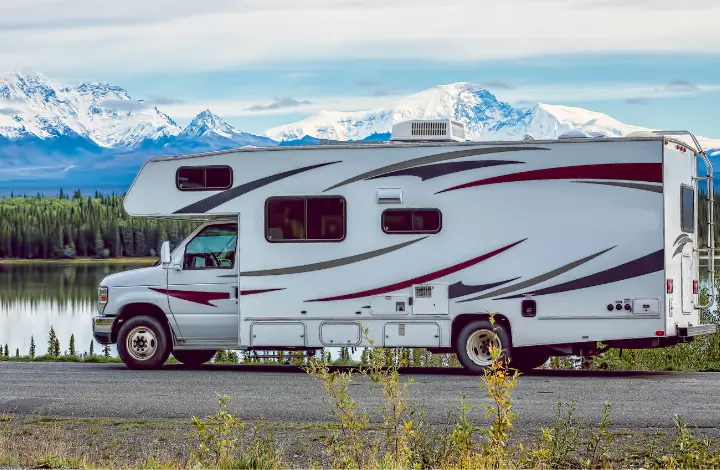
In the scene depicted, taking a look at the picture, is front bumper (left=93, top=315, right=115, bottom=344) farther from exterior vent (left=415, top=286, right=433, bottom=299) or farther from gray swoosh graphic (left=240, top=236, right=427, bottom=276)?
exterior vent (left=415, top=286, right=433, bottom=299)

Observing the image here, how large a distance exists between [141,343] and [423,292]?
424cm

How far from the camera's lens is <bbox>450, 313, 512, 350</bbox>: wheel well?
15.9 metres

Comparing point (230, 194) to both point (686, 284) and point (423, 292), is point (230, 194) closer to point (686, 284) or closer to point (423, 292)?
point (423, 292)

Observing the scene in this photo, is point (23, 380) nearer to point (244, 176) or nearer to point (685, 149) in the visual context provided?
point (244, 176)

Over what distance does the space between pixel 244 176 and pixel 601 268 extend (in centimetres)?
499

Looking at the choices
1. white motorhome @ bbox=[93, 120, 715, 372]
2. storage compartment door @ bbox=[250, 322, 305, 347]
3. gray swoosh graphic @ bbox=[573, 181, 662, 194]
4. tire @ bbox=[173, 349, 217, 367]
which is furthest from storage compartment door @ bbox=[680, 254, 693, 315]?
tire @ bbox=[173, 349, 217, 367]

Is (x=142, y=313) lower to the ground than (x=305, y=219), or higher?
lower

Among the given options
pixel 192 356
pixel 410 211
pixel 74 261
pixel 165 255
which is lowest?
pixel 192 356

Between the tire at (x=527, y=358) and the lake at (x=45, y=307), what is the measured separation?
23262mm

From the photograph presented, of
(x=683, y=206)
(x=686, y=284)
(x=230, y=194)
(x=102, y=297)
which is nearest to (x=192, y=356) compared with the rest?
(x=102, y=297)

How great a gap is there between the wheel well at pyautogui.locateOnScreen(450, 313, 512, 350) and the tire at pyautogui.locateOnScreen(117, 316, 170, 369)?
4140 mm

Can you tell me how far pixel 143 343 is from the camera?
17141 mm


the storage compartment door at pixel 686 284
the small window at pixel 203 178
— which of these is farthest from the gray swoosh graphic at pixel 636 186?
the small window at pixel 203 178

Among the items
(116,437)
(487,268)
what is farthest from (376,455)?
(487,268)
